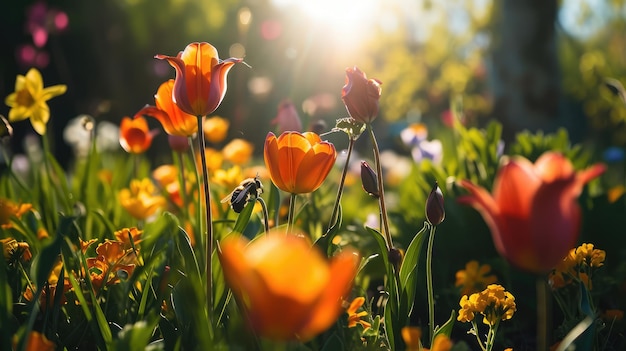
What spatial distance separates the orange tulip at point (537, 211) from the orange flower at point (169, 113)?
34.3 inches

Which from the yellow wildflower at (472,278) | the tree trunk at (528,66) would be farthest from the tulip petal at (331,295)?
the tree trunk at (528,66)

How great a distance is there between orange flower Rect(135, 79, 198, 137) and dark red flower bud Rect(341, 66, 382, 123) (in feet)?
1.37

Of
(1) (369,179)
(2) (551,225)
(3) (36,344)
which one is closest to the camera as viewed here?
(2) (551,225)

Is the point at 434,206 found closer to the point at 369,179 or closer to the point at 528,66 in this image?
the point at 369,179

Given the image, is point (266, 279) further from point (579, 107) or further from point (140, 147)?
point (579, 107)

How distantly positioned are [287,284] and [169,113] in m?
0.95

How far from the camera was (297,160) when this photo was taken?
1.22 metres

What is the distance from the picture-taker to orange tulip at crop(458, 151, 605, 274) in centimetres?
76

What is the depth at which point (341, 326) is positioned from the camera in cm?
132

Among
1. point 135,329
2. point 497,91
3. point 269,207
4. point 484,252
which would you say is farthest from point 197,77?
point 497,91

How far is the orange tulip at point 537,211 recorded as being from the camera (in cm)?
76

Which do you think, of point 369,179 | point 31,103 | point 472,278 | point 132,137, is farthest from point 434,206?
point 31,103

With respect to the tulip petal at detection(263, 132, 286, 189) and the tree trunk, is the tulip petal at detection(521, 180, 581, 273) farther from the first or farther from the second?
the tree trunk

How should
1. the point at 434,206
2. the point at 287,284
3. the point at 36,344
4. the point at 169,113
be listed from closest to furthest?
the point at 287,284 → the point at 36,344 → the point at 434,206 → the point at 169,113
